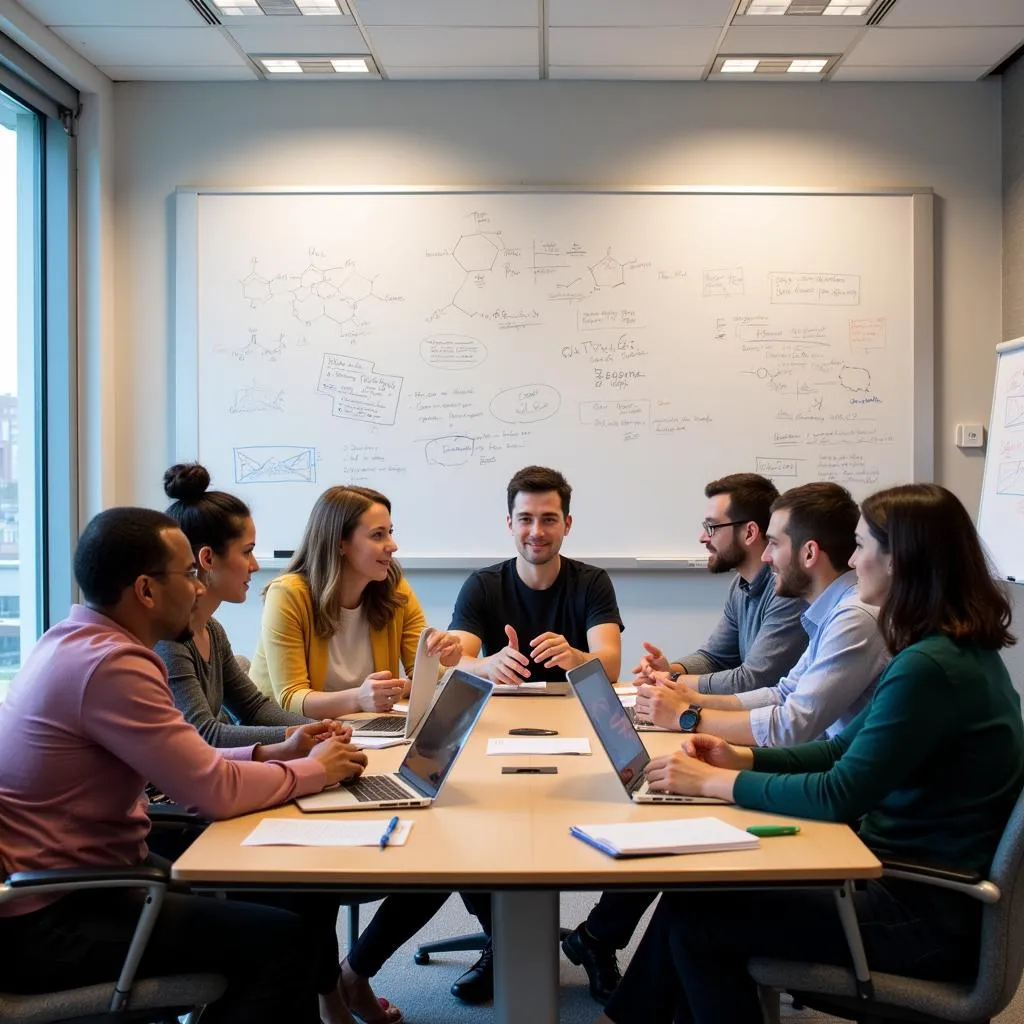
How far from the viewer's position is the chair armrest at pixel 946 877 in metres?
1.65

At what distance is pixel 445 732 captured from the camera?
80.7 inches

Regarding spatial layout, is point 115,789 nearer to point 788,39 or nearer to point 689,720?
point 689,720

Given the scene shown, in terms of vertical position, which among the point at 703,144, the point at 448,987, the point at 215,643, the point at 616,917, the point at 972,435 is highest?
the point at 703,144

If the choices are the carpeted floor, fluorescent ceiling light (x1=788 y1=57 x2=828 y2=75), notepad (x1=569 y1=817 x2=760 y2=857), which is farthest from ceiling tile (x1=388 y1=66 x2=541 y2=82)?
notepad (x1=569 y1=817 x2=760 y2=857)

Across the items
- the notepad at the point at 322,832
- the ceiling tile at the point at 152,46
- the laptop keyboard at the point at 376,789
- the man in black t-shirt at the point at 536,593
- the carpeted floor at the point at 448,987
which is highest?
the ceiling tile at the point at 152,46

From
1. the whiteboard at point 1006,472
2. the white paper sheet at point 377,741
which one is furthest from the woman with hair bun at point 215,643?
the whiteboard at point 1006,472

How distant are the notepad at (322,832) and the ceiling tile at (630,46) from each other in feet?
10.6

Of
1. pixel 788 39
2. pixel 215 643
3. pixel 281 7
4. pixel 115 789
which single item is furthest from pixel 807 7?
pixel 115 789

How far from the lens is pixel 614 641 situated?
3.33m

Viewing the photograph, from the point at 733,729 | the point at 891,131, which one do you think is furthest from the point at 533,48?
the point at 733,729

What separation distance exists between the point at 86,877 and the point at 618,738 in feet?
3.19

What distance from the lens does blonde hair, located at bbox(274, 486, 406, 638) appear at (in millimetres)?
3039

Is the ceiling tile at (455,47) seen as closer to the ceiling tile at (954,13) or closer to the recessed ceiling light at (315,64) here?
the recessed ceiling light at (315,64)

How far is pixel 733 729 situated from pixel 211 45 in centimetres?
334
